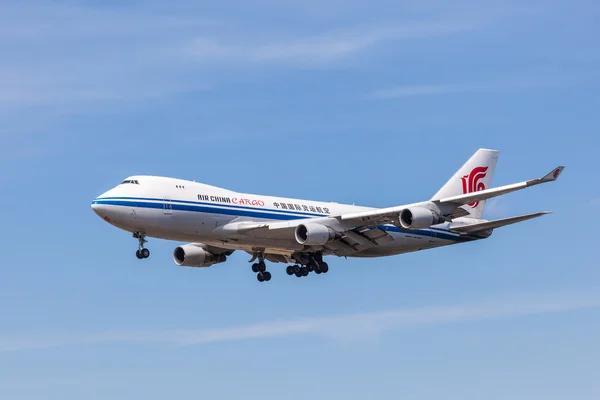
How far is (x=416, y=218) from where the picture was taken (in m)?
70.9

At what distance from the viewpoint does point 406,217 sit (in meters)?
71.5

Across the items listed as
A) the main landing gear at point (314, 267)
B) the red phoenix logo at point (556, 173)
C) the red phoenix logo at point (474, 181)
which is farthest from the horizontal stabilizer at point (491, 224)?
the main landing gear at point (314, 267)

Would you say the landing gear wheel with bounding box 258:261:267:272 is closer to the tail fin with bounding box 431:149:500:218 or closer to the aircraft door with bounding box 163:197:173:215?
the aircraft door with bounding box 163:197:173:215

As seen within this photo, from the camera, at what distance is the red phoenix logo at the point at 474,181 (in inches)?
3327

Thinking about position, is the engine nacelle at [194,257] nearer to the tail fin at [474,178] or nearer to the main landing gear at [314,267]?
the main landing gear at [314,267]

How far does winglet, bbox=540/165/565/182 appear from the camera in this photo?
65.7 meters

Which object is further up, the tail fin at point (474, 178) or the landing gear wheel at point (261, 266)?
the tail fin at point (474, 178)

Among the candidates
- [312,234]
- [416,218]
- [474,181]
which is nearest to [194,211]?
[312,234]

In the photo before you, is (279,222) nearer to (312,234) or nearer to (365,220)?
(312,234)

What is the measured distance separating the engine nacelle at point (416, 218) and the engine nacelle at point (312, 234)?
5060 mm

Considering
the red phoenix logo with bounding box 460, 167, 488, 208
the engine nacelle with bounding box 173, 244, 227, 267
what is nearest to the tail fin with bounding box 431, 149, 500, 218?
the red phoenix logo with bounding box 460, 167, 488, 208

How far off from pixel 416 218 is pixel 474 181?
50.2 feet

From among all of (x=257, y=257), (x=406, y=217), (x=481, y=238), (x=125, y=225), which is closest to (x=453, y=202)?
(x=406, y=217)

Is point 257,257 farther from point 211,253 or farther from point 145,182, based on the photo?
point 145,182
